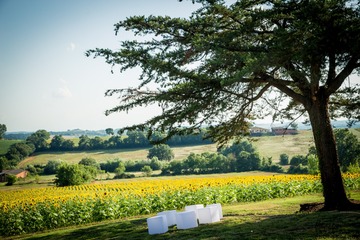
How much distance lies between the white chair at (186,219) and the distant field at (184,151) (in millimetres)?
78949

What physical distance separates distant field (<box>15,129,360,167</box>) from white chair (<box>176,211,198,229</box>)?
259 ft

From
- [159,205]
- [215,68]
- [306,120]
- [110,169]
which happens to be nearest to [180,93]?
[215,68]

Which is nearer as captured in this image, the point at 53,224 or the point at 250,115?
the point at 250,115

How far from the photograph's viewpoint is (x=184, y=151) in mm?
102812

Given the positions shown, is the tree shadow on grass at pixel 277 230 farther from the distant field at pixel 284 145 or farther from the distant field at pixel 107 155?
the distant field at pixel 107 155

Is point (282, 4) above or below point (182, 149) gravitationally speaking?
above

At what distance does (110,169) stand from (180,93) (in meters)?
78.5

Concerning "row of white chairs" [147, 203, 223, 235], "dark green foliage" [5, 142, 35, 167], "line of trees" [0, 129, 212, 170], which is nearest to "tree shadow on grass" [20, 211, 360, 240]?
"row of white chairs" [147, 203, 223, 235]

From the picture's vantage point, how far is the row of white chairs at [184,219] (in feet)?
28.5

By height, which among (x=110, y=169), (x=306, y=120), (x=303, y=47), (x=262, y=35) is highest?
(x=262, y=35)

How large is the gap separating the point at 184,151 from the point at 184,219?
94229 millimetres

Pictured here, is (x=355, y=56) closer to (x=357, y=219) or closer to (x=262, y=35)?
(x=262, y=35)

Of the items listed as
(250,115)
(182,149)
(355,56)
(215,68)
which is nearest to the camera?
(355,56)

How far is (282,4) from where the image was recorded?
27.6ft
